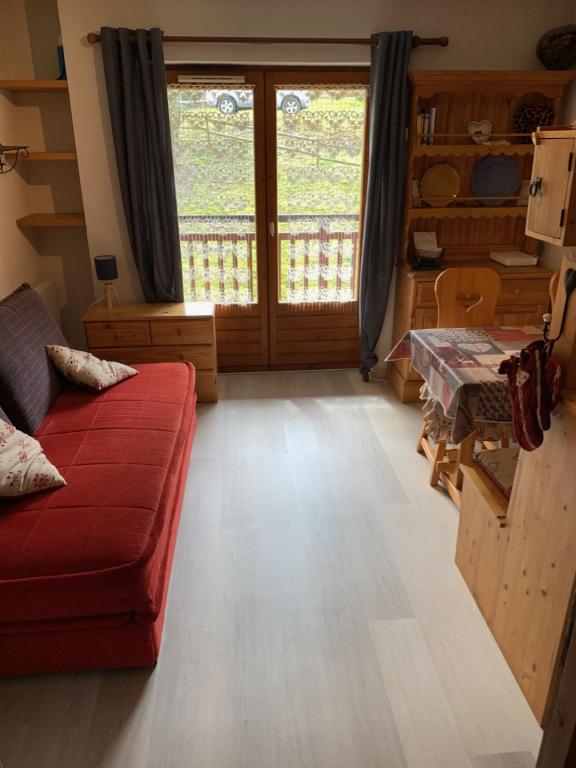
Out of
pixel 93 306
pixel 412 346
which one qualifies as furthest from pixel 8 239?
pixel 412 346

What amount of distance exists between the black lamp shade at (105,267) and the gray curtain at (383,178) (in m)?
1.64

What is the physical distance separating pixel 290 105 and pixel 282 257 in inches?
38.2

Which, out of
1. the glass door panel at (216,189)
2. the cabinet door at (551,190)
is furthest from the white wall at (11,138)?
the cabinet door at (551,190)

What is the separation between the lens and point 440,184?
3713mm

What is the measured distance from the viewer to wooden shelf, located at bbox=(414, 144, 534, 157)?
3508 millimetres

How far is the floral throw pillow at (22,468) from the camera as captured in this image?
6.16 ft

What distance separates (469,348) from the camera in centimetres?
249

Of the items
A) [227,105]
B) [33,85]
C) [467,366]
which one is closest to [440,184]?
[227,105]

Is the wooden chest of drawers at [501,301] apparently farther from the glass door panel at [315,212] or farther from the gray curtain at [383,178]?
the glass door panel at [315,212]

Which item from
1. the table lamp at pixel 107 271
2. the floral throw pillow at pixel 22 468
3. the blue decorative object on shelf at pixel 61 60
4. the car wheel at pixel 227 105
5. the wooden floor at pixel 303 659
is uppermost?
the blue decorative object on shelf at pixel 61 60

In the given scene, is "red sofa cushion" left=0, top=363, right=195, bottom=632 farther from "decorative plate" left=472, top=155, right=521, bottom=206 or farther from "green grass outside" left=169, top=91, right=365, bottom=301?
"decorative plate" left=472, top=155, right=521, bottom=206

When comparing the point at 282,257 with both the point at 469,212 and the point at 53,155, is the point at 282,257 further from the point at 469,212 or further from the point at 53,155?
the point at 53,155

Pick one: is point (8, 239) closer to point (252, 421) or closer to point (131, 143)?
point (131, 143)

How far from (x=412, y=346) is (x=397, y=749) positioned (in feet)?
5.63
